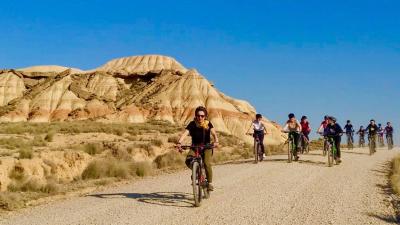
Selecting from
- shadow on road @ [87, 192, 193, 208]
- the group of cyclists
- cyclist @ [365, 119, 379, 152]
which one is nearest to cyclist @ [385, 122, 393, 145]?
the group of cyclists

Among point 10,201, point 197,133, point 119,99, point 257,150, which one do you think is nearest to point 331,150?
point 257,150

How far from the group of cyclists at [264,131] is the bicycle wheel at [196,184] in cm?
23

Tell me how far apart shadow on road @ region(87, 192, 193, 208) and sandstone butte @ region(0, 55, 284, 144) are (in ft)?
213

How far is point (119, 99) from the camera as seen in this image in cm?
9662

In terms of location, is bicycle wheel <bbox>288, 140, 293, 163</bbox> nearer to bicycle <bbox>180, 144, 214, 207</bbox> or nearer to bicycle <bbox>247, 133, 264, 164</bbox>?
bicycle <bbox>247, 133, 264, 164</bbox>

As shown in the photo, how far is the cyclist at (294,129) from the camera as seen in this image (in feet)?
73.9

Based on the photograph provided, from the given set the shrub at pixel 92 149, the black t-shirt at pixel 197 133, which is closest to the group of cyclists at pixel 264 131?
the black t-shirt at pixel 197 133

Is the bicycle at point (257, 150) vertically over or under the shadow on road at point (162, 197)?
over

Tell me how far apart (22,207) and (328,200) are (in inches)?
286

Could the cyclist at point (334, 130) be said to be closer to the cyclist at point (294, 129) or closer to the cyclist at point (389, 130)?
the cyclist at point (294, 129)

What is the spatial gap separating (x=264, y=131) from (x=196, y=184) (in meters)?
12.2

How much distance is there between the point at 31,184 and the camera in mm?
16094

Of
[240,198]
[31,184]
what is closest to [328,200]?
[240,198]

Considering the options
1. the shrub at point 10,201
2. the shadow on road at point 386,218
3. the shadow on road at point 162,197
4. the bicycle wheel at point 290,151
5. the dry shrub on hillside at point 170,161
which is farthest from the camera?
the dry shrub on hillside at point 170,161
